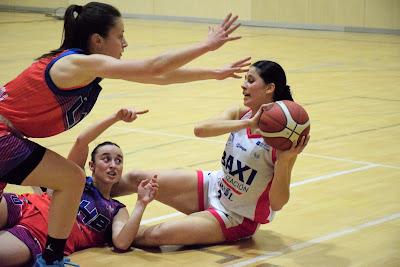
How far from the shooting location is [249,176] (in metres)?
5.11

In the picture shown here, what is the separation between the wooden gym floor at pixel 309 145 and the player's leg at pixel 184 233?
0.21 feet

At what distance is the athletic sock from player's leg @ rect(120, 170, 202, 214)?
1.13 meters

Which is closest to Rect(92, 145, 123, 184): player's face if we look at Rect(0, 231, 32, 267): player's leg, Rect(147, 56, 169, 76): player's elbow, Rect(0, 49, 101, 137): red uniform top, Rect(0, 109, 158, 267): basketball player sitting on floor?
Rect(0, 109, 158, 267): basketball player sitting on floor

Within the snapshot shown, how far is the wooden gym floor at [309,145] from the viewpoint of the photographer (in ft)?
16.5

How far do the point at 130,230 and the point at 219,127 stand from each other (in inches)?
31.5

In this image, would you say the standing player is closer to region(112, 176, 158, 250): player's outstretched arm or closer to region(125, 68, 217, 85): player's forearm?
region(125, 68, 217, 85): player's forearm

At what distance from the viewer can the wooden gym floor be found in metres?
5.03

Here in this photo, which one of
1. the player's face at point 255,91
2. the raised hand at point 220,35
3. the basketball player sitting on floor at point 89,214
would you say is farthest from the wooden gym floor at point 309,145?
the raised hand at point 220,35

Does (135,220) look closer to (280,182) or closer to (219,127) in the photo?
(219,127)

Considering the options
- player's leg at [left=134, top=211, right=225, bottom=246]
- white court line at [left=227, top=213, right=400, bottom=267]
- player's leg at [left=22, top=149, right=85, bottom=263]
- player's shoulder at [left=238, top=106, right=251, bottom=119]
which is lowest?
white court line at [left=227, top=213, right=400, bottom=267]

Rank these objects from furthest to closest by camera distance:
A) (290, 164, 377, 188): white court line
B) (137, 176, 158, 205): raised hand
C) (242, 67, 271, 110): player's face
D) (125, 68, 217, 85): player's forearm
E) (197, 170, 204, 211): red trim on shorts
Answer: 1. (290, 164, 377, 188): white court line
2. (197, 170, 204, 211): red trim on shorts
3. (242, 67, 271, 110): player's face
4. (137, 176, 158, 205): raised hand
5. (125, 68, 217, 85): player's forearm

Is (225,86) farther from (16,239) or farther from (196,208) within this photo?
(16,239)

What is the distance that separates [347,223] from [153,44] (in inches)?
433

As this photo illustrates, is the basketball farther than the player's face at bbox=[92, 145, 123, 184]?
No
